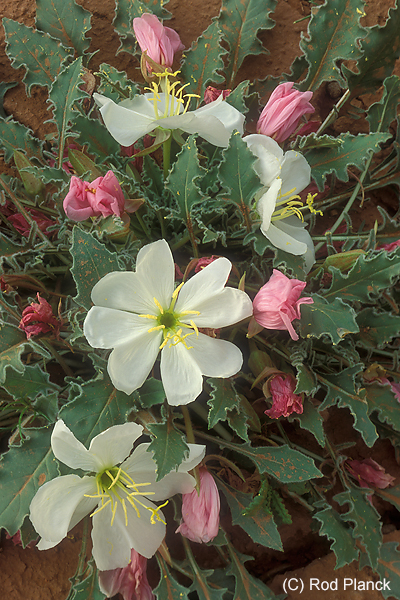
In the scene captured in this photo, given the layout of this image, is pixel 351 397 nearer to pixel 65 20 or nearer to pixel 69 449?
pixel 69 449

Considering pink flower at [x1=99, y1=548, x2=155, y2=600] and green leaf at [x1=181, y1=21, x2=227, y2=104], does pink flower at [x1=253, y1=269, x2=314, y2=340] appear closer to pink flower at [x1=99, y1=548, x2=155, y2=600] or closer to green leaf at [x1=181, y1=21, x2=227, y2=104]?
pink flower at [x1=99, y1=548, x2=155, y2=600]

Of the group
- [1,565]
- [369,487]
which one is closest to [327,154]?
[369,487]

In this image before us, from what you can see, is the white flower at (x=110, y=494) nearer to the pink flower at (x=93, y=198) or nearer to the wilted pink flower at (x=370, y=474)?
the pink flower at (x=93, y=198)

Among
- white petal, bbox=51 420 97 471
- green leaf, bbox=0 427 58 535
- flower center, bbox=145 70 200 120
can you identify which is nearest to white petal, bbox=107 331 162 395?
white petal, bbox=51 420 97 471


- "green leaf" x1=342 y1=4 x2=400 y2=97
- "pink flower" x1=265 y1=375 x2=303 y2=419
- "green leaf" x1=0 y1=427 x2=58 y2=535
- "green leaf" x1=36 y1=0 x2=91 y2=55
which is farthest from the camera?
"green leaf" x1=36 y1=0 x2=91 y2=55

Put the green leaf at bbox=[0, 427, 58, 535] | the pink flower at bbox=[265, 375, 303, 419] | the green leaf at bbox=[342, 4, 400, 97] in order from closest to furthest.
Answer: the green leaf at bbox=[0, 427, 58, 535] < the pink flower at bbox=[265, 375, 303, 419] < the green leaf at bbox=[342, 4, 400, 97]

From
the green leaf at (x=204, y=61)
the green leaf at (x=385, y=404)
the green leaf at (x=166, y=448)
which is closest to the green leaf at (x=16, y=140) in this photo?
the green leaf at (x=204, y=61)

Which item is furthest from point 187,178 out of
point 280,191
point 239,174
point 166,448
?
point 166,448
